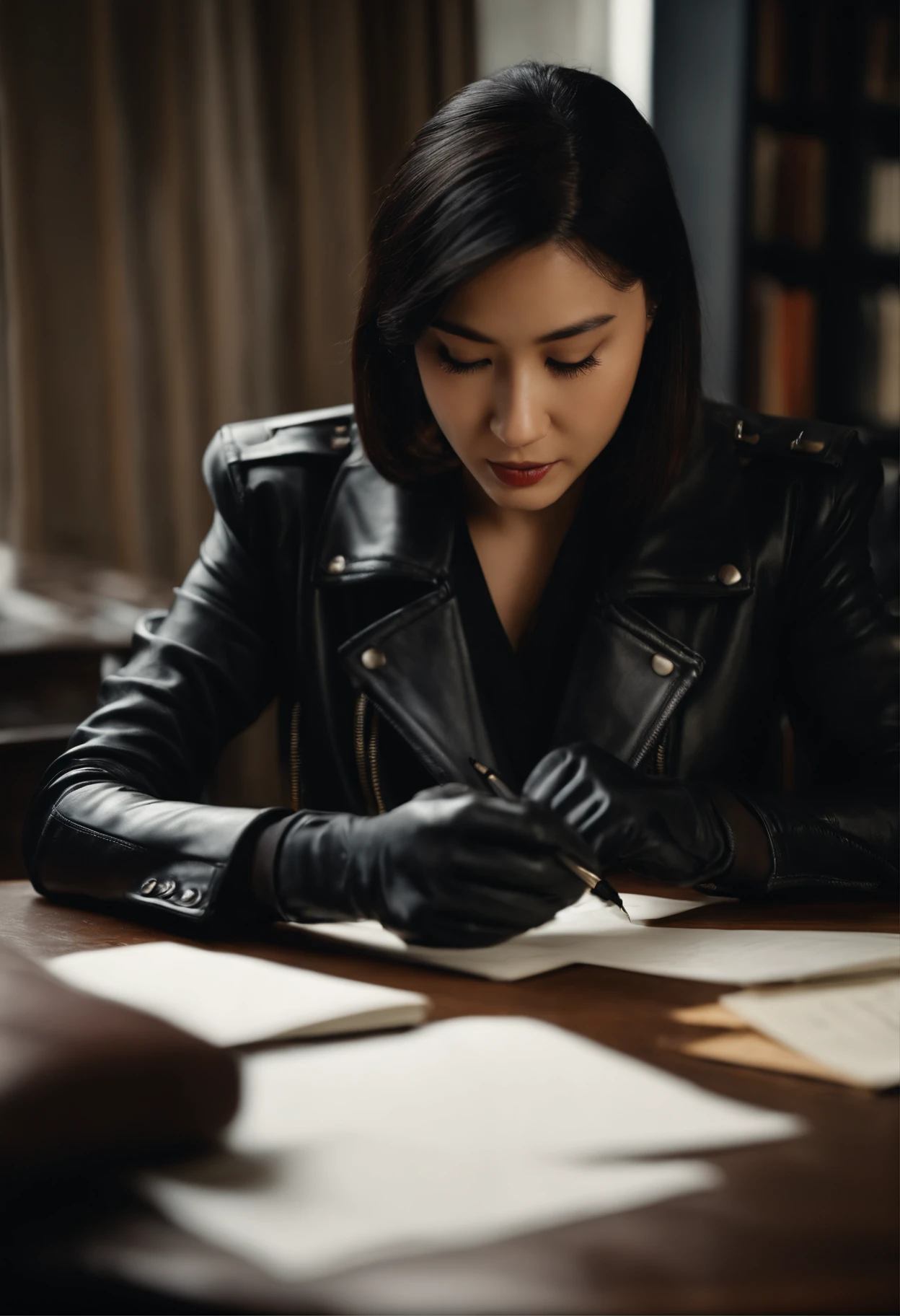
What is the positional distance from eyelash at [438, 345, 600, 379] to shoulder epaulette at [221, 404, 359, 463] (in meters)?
0.32

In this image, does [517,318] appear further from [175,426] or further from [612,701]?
[175,426]

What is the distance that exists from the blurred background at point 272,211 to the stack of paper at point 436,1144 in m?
1.91

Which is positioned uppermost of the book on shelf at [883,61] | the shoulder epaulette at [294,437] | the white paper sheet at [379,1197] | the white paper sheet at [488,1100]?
the book on shelf at [883,61]

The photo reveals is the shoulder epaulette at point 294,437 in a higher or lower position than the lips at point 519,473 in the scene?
lower

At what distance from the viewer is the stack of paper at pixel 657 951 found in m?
0.86

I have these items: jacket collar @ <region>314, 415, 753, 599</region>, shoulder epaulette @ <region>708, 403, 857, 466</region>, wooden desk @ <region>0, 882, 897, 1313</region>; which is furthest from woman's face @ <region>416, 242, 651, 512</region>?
wooden desk @ <region>0, 882, 897, 1313</region>

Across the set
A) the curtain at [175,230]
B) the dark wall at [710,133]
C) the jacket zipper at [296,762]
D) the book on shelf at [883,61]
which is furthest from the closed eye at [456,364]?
the book on shelf at [883,61]

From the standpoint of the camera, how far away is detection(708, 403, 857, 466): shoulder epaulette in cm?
141

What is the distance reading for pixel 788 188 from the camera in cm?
343

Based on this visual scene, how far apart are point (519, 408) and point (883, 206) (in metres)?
2.79

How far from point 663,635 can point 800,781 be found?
0.75m

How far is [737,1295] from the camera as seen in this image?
19.7 inches

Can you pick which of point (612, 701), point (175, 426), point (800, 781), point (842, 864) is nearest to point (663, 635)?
point (612, 701)

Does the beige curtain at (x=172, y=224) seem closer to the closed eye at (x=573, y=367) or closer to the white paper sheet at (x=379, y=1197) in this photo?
the closed eye at (x=573, y=367)
